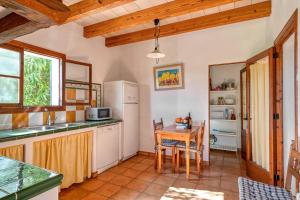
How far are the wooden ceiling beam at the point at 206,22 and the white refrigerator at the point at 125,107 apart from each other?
97 centimetres

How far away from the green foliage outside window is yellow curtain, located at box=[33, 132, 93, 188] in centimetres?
76

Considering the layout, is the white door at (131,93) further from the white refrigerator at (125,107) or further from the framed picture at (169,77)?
the framed picture at (169,77)

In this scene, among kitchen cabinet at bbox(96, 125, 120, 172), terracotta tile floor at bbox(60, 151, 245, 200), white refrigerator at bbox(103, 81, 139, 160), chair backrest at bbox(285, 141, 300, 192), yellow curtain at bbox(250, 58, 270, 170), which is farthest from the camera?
white refrigerator at bbox(103, 81, 139, 160)

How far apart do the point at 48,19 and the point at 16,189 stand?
2.03 feet

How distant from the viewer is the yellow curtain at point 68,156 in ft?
6.91

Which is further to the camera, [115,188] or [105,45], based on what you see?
[105,45]

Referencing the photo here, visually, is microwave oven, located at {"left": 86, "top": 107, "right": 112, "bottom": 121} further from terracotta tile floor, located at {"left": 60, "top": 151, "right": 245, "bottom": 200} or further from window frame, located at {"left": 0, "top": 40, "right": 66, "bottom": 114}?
terracotta tile floor, located at {"left": 60, "top": 151, "right": 245, "bottom": 200}

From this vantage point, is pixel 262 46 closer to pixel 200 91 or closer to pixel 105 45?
pixel 200 91

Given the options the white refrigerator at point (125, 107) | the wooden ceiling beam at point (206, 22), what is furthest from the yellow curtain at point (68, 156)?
the wooden ceiling beam at point (206, 22)

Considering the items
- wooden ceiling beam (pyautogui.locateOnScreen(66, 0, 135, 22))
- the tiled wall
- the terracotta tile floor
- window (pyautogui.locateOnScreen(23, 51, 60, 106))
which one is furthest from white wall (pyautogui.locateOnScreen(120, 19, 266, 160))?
wooden ceiling beam (pyautogui.locateOnScreen(66, 0, 135, 22))

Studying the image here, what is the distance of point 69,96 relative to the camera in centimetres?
301

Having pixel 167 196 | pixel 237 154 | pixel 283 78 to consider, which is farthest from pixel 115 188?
pixel 237 154

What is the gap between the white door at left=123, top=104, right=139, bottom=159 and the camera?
142 inches

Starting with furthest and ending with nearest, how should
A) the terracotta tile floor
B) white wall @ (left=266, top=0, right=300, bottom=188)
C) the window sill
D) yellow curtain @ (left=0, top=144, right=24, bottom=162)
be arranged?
the terracotta tile floor < the window sill < white wall @ (left=266, top=0, right=300, bottom=188) < yellow curtain @ (left=0, top=144, right=24, bottom=162)
